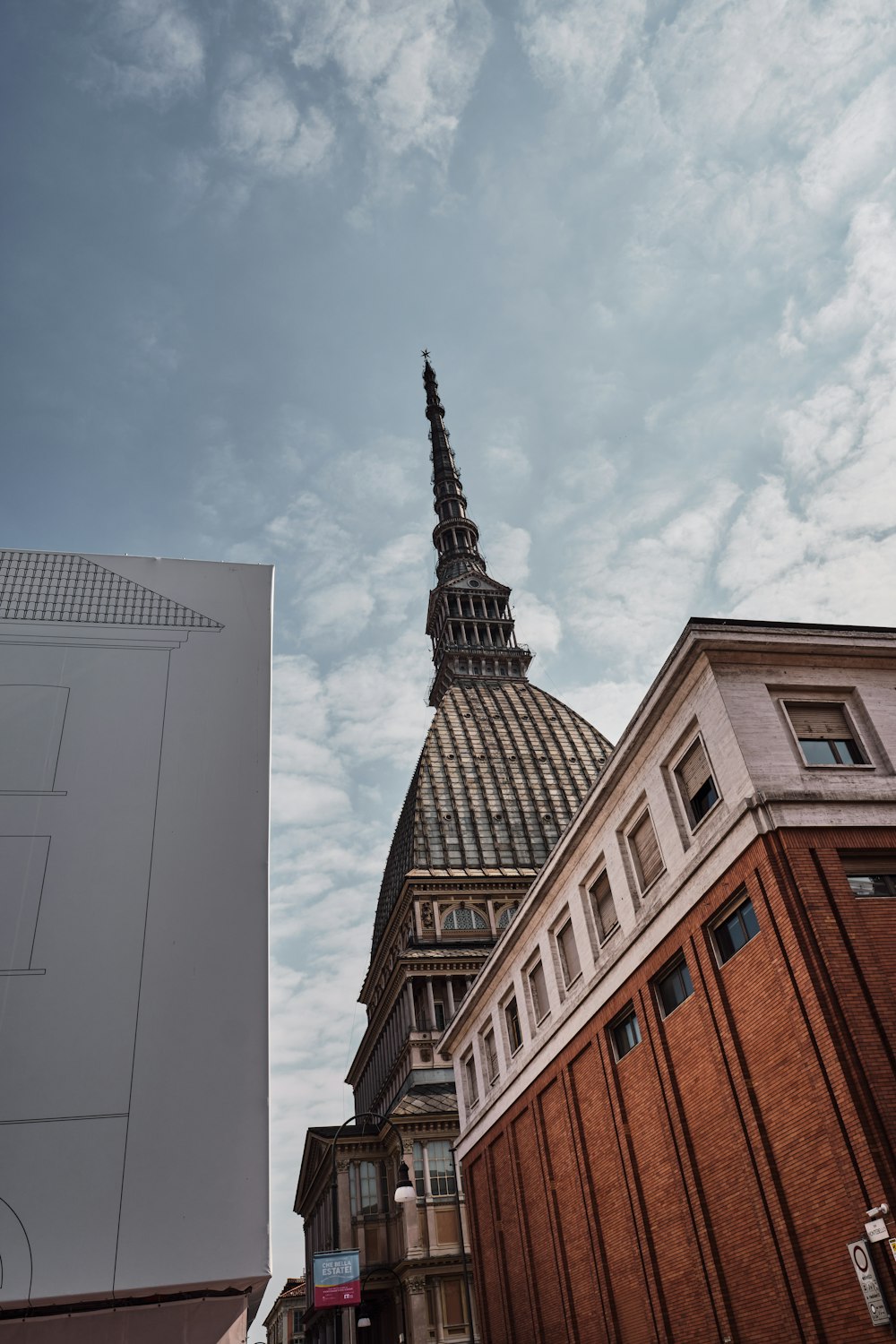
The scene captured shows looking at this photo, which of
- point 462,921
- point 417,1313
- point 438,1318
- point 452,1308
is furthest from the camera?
point 462,921

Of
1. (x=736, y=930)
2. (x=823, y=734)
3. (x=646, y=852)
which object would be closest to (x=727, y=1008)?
(x=736, y=930)

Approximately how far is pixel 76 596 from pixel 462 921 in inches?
1925

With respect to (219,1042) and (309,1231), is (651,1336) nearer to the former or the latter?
(219,1042)

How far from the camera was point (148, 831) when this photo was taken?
59.8ft

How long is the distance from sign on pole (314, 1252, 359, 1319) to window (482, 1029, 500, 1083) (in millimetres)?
11317

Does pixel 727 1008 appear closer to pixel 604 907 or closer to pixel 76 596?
pixel 604 907

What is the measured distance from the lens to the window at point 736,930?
19547mm

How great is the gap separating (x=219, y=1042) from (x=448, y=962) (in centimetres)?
4619

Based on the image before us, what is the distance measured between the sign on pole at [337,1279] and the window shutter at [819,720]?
16.7 m

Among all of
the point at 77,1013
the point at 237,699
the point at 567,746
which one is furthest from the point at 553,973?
the point at 567,746

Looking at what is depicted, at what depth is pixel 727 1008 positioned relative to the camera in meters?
20.0

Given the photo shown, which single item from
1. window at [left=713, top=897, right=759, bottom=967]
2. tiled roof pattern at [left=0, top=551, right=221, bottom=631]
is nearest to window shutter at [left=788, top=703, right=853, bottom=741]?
window at [left=713, top=897, right=759, bottom=967]

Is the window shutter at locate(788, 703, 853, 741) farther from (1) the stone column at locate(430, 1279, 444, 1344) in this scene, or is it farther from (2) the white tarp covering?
(1) the stone column at locate(430, 1279, 444, 1344)

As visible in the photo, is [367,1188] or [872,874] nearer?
[872,874]
